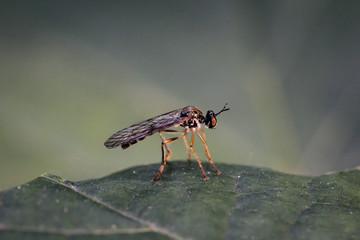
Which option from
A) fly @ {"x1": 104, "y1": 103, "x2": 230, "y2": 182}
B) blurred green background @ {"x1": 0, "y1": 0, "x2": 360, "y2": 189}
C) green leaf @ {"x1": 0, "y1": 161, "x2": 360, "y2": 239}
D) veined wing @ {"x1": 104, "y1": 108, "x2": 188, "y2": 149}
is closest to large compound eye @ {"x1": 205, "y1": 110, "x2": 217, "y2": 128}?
fly @ {"x1": 104, "y1": 103, "x2": 230, "y2": 182}

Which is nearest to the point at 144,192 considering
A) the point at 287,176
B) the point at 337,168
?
the point at 287,176

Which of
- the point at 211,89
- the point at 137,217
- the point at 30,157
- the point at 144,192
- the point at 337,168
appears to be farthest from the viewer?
the point at 211,89

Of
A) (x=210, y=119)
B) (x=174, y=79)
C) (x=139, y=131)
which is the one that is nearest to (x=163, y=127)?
(x=139, y=131)

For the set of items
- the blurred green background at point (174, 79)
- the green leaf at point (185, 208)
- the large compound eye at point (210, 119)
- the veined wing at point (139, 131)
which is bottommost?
the green leaf at point (185, 208)

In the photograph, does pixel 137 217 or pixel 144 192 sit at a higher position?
pixel 144 192

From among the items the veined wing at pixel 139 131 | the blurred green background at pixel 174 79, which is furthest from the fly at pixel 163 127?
the blurred green background at pixel 174 79

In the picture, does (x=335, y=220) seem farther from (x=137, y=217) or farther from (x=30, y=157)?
(x=30, y=157)

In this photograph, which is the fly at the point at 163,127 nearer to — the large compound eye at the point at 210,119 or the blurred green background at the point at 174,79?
the large compound eye at the point at 210,119
